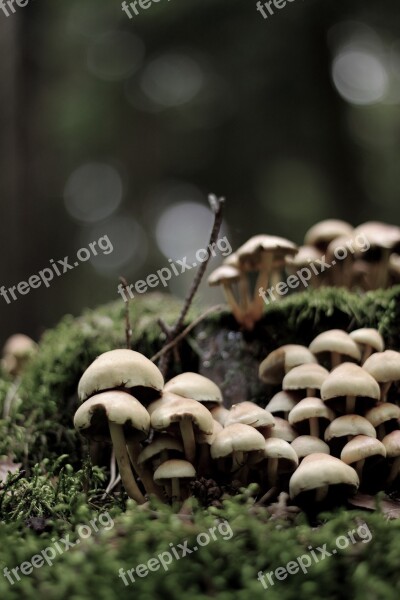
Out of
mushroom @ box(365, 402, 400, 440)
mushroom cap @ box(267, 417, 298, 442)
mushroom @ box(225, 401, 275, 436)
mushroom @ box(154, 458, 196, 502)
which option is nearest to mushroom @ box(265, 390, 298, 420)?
mushroom cap @ box(267, 417, 298, 442)

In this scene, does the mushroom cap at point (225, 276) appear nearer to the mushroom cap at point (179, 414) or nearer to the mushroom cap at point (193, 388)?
the mushroom cap at point (193, 388)

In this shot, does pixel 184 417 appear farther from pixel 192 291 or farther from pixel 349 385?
pixel 192 291

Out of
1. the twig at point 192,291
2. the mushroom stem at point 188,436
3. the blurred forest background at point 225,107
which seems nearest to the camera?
the mushroom stem at point 188,436

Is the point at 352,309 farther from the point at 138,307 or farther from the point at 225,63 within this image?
the point at 225,63

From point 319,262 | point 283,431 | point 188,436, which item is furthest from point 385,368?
point 319,262

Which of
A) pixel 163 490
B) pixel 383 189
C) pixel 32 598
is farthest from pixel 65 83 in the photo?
pixel 32 598

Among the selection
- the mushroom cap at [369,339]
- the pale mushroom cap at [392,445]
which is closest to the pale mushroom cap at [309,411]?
the pale mushroom cap at [392,445]

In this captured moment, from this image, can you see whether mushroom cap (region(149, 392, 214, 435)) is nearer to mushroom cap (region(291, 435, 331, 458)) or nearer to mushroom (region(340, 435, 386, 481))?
mushroom cap (region(291, 435, 331, 458))
